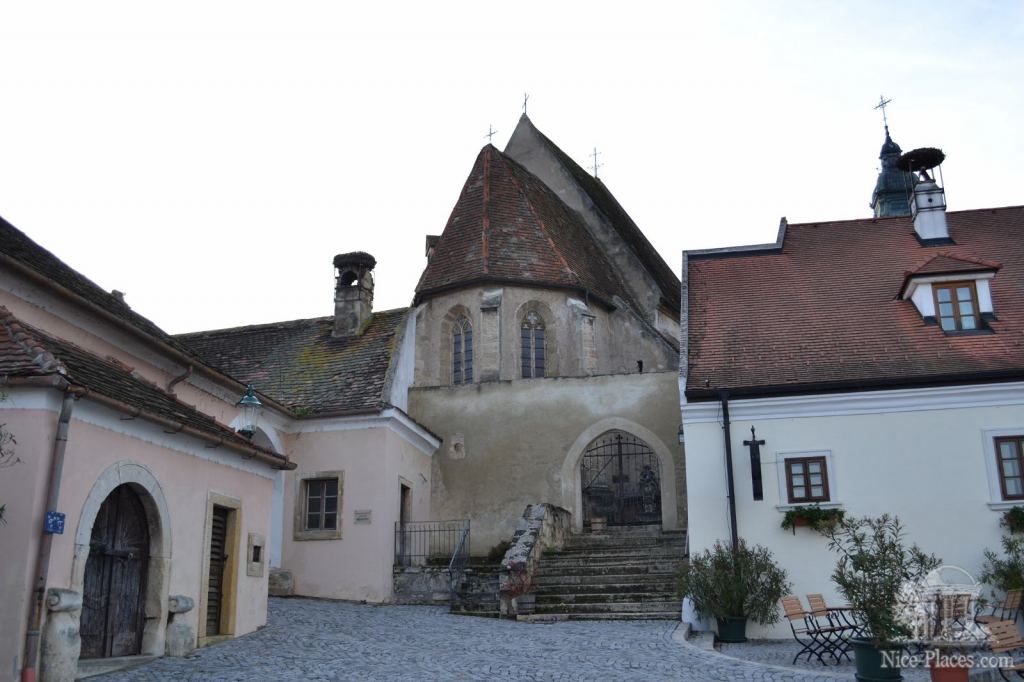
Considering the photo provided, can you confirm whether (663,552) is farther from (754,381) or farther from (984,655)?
(984,655)

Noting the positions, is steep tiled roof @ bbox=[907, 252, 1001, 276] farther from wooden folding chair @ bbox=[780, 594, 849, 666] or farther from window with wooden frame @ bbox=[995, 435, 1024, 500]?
wooden folding chair @ bbox=[780, 594, 849, 666]

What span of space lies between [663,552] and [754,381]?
428cm

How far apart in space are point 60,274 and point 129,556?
5.44 metres

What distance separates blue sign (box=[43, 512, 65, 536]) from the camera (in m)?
9.77

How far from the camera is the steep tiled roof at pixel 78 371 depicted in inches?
399

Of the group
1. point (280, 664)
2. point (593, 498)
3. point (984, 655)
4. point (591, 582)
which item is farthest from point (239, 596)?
point (593, 498)

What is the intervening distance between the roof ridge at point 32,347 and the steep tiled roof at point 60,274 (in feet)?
4.68

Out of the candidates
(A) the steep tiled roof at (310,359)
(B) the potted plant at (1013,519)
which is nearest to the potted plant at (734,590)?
(B) the potted plant at (1013,519)

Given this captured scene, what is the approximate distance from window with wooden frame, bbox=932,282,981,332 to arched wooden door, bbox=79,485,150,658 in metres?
13.8

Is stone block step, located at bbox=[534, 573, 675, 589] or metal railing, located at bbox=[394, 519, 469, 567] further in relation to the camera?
metal railing, located at bbox=[394, 519, 469, 567]

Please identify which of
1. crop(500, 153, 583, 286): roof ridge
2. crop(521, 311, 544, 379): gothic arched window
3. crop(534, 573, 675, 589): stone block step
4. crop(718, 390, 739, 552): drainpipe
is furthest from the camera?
crop(500, 153, 583, 286): roof ridge

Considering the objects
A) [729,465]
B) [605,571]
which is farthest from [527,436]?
[729,465]

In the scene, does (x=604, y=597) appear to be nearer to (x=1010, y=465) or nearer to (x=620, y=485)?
(x=1010, y=465)

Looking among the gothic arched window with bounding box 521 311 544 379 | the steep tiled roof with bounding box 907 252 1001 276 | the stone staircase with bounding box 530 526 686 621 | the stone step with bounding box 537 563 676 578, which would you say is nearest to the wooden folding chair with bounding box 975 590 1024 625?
the stone staircase with bounding box 530 526 686 621
